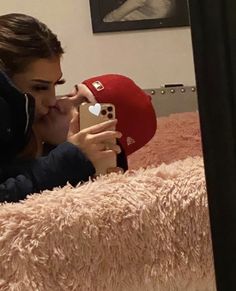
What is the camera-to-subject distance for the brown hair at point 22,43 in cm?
88

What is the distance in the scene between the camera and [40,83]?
0.90m

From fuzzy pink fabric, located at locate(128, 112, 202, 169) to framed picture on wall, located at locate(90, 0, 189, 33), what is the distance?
1.01 ft

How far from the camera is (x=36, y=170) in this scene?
72 cm

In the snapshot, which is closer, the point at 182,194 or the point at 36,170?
the point at 182,194

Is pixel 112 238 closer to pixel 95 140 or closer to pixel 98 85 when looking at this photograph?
pixel 95 140

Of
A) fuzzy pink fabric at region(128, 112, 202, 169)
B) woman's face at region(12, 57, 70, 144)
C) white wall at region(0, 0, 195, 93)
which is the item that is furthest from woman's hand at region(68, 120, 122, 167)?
white wall at region(0, 0, 195, 93)

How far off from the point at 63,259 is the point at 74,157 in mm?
241

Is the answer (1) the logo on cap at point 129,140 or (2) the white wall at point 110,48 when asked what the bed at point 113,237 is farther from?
(2) the white wall at point 110,48

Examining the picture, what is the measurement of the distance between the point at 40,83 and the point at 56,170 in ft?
0.73

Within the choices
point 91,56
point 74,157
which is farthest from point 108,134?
point 91,56

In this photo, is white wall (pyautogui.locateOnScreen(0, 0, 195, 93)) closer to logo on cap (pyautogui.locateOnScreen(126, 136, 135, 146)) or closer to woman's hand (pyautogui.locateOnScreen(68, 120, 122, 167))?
logo on cap (pyautogui.locateOnScreen(126, 136, 135, 146))

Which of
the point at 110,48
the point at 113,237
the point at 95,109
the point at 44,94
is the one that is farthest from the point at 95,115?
the point at 110,48

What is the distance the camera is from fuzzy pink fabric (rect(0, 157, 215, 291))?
19.3 inches

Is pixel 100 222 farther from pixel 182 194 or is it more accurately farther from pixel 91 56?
pixel 91 56
